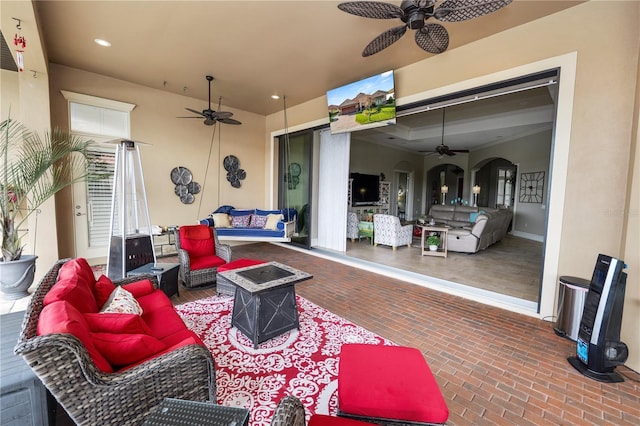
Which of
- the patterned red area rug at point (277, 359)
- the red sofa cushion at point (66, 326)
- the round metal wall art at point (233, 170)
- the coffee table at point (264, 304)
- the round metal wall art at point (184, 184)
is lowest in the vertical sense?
the patterned red area rug at point (277, 359)

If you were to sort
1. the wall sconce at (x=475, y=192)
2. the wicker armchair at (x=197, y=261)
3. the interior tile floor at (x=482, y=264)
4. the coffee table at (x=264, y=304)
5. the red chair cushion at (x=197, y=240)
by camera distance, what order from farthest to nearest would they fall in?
the wall sconce at (x=475, y=192), the interior tile floor at (x=482, y=264), the red chair cushion at (x=197, y=240), the wicker armchair at (x=197, y=261), the coffee table at (x=264, y=304)

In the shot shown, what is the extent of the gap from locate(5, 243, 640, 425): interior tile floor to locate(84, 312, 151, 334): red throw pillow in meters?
0.39

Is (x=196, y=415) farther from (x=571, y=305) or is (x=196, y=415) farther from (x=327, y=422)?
(x=571, y=305)

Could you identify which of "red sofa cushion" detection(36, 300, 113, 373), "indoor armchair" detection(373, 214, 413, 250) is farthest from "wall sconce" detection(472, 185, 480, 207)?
"red sofa cushion" detection(36, 300, 113, 373)

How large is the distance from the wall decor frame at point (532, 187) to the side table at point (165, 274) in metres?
10.0

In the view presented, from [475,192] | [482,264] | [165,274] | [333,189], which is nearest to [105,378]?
[165,274]

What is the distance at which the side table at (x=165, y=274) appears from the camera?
3.29 m

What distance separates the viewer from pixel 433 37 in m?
2.65

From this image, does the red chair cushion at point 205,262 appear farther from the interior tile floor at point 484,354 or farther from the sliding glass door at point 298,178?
Answer: the sliding glass door at point 298,178

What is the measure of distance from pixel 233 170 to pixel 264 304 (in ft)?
16.7

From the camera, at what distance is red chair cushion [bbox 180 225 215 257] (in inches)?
158

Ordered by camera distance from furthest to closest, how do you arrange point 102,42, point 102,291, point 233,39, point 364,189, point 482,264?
point 364,189, point 482,264, point 102,42, point 233,39, point 102,291

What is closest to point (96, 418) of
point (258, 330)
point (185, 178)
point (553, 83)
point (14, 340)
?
point (14, 340)

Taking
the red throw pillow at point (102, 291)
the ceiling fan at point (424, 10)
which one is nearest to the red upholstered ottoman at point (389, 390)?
the red throw pillow at point (102, 291)
